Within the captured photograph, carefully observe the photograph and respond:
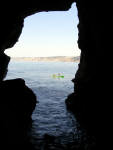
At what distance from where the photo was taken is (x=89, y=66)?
31.6m

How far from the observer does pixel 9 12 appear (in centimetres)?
2262

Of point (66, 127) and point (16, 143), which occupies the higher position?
point (16, 143)

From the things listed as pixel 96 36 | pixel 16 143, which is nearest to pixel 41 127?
pixel 16 143

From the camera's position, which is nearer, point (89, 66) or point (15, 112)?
point (15, 112)

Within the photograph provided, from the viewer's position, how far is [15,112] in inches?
864

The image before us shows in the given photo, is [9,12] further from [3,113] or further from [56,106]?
[56,106]

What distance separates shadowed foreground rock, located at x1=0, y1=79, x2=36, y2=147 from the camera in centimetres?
1773

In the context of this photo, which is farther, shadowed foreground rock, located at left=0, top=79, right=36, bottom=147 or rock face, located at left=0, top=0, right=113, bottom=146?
rock face, located at left=0, top=0, right=113, bottom=146

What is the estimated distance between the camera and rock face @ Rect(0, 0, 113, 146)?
2158 cm

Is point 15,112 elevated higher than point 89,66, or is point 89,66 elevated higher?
point 89,66

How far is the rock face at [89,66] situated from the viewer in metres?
21.6

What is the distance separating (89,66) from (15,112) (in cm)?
1524

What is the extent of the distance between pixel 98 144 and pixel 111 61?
931 centimetres

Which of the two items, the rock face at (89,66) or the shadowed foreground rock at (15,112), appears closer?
the shadowed foreground rock at (15,112)
